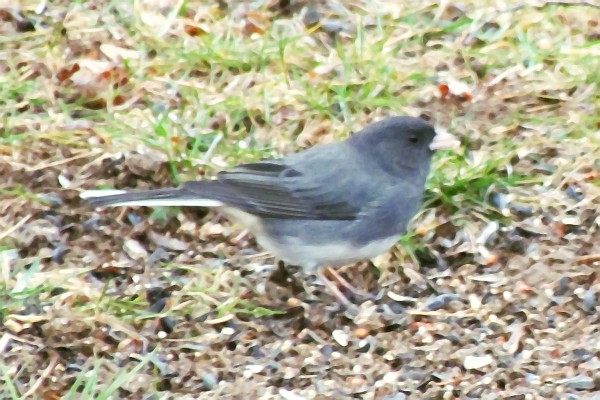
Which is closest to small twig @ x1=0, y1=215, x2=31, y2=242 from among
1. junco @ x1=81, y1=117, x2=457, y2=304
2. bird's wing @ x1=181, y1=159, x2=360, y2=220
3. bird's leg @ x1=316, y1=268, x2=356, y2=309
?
junco @ x1=81, y1=117, x2=457, y2=304

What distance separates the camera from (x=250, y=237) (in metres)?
3.94

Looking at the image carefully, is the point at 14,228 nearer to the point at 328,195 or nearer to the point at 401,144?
the point at 328,195

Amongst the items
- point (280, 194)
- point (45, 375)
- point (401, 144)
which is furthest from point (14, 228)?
point (401, 144)

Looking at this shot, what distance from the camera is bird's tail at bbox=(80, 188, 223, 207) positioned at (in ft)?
11.6

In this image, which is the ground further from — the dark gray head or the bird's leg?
the dark gray head

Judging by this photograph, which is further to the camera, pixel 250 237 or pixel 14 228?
pixel 250 237

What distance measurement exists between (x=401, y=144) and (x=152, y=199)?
0.83 metres

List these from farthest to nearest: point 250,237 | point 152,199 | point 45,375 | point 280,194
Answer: point 250,237
point 280,194
point 152,199
point 45,375

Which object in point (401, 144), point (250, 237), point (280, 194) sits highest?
point (401, 144)

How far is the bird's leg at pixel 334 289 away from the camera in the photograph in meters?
3.56

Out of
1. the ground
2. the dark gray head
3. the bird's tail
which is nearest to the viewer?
the ground

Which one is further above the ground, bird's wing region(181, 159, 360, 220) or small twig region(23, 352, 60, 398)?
bird's wing region(181, 159, 360, 220)

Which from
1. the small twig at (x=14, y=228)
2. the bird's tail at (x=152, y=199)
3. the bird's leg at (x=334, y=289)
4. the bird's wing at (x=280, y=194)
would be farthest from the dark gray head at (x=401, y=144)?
the small twig at (x=14, y=228)

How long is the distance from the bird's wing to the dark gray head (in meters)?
0.20
